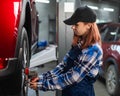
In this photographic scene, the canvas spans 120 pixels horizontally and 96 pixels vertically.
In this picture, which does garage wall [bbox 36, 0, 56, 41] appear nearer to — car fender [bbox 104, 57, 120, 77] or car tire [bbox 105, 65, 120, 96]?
car fender [bbox 104, 57, 120, 77]

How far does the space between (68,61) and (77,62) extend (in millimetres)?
199

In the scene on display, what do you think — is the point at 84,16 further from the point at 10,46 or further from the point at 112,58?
the point at 112,58

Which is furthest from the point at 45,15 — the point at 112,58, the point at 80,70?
the point at 80,70

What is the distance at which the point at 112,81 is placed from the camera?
6219 millimetres

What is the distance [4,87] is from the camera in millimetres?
2820

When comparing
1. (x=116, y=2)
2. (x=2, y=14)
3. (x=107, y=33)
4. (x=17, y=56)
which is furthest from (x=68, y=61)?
(x=116, y=2)

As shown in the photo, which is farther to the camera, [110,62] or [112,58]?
[110,62]

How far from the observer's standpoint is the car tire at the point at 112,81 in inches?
237

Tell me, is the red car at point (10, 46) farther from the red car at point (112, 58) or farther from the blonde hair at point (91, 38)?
the red car at point (112, 58)

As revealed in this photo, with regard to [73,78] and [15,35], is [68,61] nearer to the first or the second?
[73,78]

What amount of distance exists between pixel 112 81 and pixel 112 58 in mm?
456

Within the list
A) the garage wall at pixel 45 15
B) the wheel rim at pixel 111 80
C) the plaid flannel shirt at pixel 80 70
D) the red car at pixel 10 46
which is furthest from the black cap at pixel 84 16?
the garage wall at pixel 45 15

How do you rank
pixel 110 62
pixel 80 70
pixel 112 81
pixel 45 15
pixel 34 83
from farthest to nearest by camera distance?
pixel 45 15, pixel 110 62, pixel 112 81, pixel 34 83, pixel 80 70

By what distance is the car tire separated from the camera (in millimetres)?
6030
